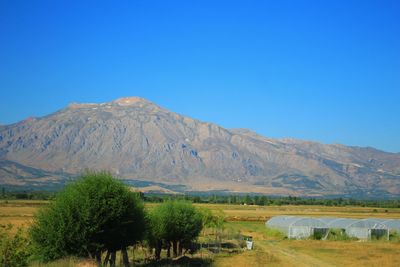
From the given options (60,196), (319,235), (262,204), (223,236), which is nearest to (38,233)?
(60,196)

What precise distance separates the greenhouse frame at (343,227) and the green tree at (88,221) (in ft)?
125

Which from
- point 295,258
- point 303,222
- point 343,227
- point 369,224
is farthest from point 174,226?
point 369,224

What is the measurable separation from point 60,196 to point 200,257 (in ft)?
55.6

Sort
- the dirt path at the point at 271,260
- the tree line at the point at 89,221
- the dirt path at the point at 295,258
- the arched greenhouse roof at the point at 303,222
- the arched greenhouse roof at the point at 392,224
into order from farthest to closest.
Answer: the arched greenhouse roof at the point at 303,222, the arched greenhouse roof at the point at 392,224, the dirt path at the point at 295,258, the dirt path at the point at 271,260, the tree line at the point at 89,221

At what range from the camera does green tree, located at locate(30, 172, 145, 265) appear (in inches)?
1233

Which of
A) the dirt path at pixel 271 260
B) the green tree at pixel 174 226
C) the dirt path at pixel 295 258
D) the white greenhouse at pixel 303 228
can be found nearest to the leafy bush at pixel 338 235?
the white greenhouse at pixel 303 228

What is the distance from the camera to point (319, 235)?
68125 mm

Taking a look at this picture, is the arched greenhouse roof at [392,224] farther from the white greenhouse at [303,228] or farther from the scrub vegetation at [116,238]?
the scrub vegetation at [116,238]

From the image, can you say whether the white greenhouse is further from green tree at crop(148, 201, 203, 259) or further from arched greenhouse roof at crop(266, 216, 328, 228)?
green tree at crop(148, 201, 203, 259)

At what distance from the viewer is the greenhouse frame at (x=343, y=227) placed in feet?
220

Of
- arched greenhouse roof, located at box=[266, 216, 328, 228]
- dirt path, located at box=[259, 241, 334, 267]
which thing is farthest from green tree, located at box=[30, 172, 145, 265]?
arched greenhouse roof, located at box=[266, 216, 328, 228]

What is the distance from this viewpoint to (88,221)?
32.0 m

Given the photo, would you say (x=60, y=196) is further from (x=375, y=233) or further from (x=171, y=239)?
(x=375, y=233)

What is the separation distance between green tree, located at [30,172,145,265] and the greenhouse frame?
125 ft
